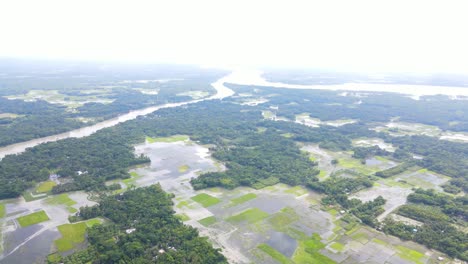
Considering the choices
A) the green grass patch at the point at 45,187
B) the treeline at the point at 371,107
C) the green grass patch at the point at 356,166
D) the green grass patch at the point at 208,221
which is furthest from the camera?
the treeline at the point at 371,107

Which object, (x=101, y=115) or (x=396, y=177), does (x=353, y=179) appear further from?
(x=101, y=115)

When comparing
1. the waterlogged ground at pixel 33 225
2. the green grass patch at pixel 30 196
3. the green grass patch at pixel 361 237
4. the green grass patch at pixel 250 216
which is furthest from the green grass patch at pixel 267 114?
the green grass patch at pixel 30 196

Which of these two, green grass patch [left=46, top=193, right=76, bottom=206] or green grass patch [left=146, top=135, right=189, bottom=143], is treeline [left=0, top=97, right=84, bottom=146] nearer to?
green grass patch [left=146, top=135, right=189, bottom=143]

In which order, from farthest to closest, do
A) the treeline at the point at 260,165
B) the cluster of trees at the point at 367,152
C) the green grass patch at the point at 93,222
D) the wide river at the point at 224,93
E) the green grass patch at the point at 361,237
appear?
the wide river at the point at 224,93, the cluster of trees at the point at 367,152, the treeline at the point at 260,165, the green grass patch at the point at 93,222, the green grass patch at the point at 361,237

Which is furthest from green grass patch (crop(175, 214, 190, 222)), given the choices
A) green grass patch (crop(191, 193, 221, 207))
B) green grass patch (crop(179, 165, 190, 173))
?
green grass patch (crop(179, 165, 190, 173))

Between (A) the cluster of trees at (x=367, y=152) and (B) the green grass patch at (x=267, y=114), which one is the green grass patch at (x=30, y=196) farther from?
(B) the green grass patch at (x=267, y=114)

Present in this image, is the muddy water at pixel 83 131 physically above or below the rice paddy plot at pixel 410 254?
A: below
